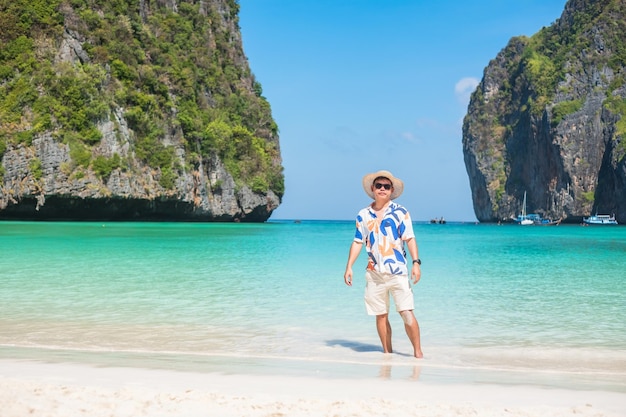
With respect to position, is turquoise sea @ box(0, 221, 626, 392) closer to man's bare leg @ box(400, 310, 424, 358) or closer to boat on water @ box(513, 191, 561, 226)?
man's bare leg @ box(400, 310, 424, 358)

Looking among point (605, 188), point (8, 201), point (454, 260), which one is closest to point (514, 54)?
point (605, 188)

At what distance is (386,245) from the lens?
5180 millimetres

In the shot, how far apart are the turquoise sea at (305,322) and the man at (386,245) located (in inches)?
19.6

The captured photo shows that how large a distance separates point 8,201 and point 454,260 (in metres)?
30.7

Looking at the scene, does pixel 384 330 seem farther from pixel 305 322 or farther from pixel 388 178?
pixel 305 322

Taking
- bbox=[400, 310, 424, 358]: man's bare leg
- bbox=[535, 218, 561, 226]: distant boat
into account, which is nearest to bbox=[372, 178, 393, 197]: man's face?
bbox=[400, 310, 424, 358]: man's bare leg

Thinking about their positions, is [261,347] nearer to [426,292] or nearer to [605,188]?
[426,292]

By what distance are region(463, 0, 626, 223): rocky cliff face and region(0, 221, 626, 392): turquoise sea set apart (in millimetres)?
74902

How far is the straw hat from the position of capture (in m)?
5.21

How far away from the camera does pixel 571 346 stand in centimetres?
620

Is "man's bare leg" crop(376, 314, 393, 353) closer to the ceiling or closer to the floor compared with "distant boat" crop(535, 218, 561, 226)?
closer to the floor

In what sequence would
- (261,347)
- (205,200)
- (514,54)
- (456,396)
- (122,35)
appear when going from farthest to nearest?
1. (514,54)
2. (205,200)
3. (122,35)
4. (261,347)
5. (456,396)

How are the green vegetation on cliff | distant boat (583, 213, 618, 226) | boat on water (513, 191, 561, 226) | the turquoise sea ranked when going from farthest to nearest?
boat on water (513, 191, 561, 226) → distant boat (583, 213, 618, 226) → the green vegetation on cliff → the turquoise sea

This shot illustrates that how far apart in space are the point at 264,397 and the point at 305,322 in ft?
12.6
